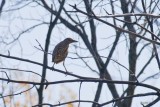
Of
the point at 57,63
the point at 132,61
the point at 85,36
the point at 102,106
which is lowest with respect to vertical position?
the point at 102,106

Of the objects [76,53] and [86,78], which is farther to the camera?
[76,53]

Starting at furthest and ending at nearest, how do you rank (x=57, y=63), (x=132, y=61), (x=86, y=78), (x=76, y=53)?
(x=76, y=53) < (x=132, y=61) < (x=57, y=63) < (x=86, y=78)

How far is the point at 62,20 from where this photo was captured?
8.61 metres

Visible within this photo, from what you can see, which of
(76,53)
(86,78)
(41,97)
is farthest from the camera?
(76,53)

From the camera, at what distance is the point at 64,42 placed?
5.45m

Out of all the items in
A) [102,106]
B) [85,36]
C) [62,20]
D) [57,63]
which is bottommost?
[102,106]

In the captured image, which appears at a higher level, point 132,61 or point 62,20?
point 62,20

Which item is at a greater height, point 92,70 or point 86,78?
point 92,70

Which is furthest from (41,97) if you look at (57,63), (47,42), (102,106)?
(102,106)

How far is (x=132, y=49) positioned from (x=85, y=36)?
98cm

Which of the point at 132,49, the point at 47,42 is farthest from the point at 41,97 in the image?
the point at 132,49

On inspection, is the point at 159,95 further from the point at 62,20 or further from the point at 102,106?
the point at 62,20

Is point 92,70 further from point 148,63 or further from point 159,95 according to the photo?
point 159,95

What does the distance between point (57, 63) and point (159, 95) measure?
105 inches
